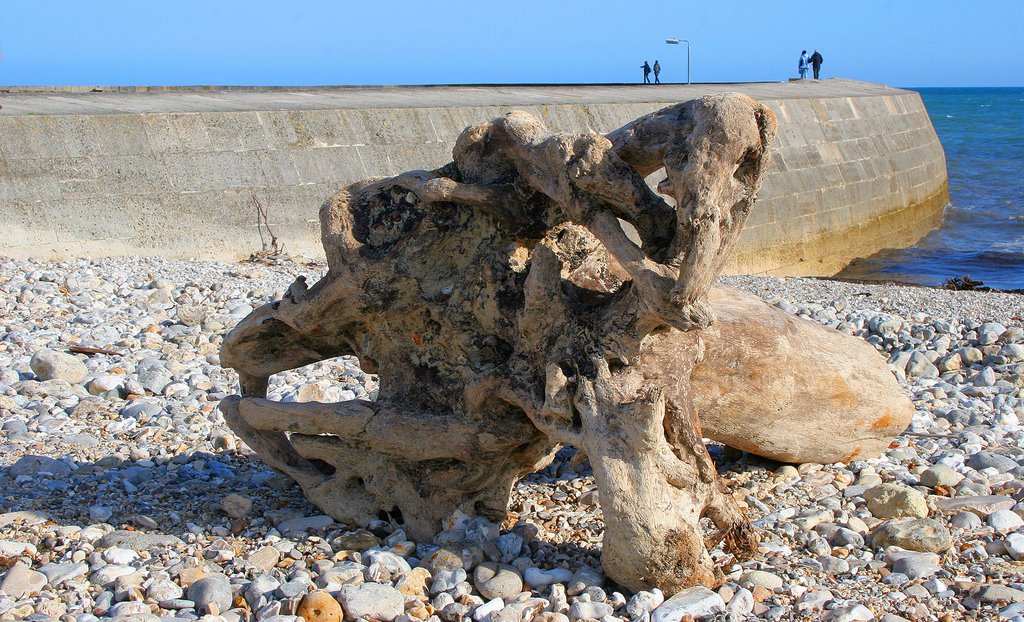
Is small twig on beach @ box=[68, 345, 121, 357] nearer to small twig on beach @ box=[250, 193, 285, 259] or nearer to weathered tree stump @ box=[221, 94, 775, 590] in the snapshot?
Answer: weathered tree stump @ box=[221, 94, 775, 590]

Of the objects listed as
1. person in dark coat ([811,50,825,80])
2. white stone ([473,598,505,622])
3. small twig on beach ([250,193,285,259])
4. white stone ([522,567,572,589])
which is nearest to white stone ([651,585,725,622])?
white stone ([522,567,572,589])

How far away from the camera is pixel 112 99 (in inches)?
493

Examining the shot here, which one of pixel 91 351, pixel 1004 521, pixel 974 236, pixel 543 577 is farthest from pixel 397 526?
pixel 974 236

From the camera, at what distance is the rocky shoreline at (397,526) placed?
127 inches

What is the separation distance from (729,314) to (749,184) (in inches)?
50.1

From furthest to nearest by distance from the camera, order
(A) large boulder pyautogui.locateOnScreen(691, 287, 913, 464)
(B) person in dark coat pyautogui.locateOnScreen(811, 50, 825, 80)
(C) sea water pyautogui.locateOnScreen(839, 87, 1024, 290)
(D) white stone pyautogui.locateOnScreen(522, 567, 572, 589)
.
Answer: (B) person in dark coat pyautogui.locateOnScreen(811, 50, 825, 80)
(C) sea water pyautogui.locateOnScreen(839, 87, 1024, 290)
(A) large boulder pyautogui.locateOnScreen(691, 287, 913, 464)
(D) white stone pyautogui.locateOnScreen(522, 567, 572, 589)

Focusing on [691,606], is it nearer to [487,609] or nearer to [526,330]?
[487,609]

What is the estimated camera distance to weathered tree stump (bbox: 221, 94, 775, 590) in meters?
3.21

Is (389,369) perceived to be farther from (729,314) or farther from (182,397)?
(182,397)

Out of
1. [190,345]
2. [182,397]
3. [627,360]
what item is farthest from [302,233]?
[627,360]

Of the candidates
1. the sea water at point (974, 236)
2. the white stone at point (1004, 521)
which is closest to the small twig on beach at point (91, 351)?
the white stone at point (1004, 521)

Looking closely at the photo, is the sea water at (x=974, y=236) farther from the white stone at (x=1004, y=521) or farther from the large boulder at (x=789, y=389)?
the white stone at (x=1004, y=521)

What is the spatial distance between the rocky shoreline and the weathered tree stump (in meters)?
0.19

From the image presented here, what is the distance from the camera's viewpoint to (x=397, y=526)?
154 inches
